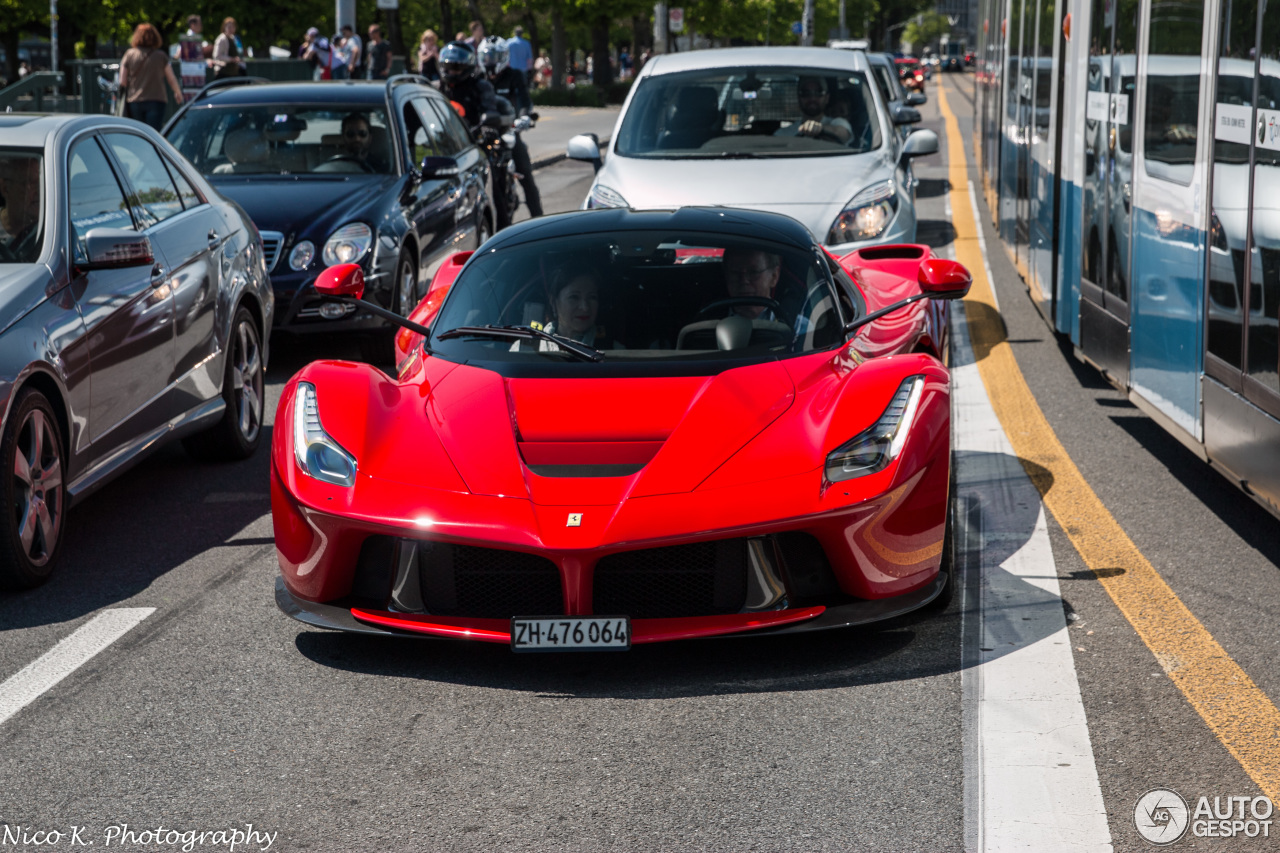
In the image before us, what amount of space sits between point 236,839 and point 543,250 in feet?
8.75

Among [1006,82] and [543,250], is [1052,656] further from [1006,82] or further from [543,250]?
[1006,82]

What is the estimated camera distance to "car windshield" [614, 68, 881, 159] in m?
9.91

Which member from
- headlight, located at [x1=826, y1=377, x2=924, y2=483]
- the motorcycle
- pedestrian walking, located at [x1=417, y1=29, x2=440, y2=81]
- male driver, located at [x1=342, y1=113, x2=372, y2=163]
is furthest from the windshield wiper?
pedestrian walking, located at [x1=417, y1=29, x2=440, y2=81]

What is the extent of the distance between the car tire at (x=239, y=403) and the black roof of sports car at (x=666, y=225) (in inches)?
73.8

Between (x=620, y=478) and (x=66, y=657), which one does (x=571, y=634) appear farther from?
(x=66, y=657)

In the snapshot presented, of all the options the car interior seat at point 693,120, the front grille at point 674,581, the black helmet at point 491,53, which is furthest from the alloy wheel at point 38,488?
the black helmet at point 491,53

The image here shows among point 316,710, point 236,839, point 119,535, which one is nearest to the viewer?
point 236,839

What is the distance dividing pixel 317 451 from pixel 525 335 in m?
0.84

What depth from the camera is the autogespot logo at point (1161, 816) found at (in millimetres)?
3273

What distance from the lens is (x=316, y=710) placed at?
4.12 meters

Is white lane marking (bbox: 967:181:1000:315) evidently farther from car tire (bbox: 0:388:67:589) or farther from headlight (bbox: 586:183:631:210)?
car tire (bbox: 0:388:67:589)

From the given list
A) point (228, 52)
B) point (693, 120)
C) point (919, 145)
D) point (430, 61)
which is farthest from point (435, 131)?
point (228, 52)

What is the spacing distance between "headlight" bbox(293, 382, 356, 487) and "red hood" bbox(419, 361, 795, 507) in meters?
0.27

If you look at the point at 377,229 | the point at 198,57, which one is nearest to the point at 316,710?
the point at 377,229
